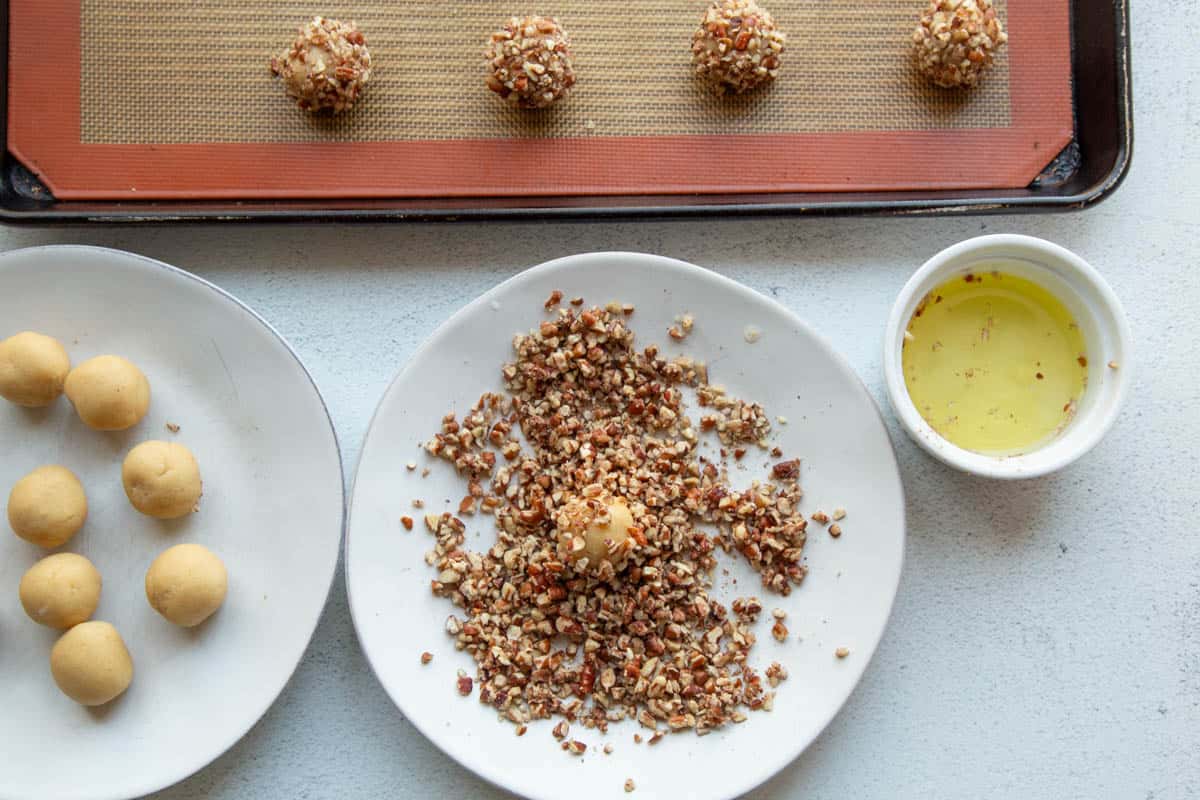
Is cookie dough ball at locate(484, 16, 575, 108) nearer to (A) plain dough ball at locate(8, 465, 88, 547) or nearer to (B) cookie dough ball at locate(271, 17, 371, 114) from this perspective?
(B) cookie dough ball at locate(271, 17, 371, 114)

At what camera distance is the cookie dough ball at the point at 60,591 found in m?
1.13

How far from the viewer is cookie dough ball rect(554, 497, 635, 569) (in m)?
1.11

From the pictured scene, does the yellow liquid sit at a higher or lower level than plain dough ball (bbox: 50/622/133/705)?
higher

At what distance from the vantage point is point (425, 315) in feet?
4.09

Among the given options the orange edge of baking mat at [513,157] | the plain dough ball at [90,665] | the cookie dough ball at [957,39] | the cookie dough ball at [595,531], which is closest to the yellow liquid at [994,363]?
the orange edge of baking mat at [513,157]

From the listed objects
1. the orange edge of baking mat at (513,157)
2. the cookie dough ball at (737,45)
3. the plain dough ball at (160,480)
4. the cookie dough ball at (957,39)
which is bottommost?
the plain dough ball at (160,480)

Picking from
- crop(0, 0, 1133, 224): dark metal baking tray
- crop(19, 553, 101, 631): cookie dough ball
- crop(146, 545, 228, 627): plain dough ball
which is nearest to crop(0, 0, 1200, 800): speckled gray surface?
crop(0, 0, 1133, 224): dark metal baking tray

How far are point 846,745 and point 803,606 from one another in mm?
196

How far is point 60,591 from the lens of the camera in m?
1.13

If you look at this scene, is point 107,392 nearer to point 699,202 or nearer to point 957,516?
point 699,202

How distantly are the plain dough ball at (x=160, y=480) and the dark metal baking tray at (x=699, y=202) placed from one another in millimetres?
272

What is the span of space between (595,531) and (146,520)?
526 mm

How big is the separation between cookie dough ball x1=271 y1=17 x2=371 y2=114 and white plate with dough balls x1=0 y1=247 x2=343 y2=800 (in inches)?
9.8

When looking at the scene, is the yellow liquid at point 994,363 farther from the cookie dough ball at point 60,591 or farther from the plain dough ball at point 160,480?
the cookie dough ball at point 60,591
